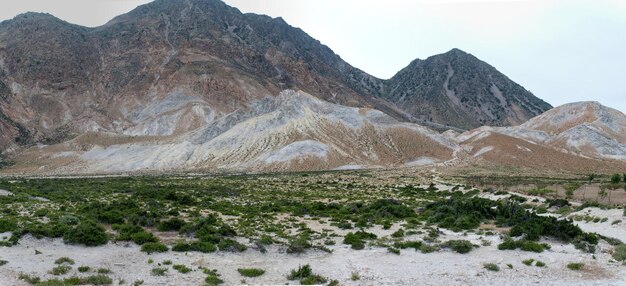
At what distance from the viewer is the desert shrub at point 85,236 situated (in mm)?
20891

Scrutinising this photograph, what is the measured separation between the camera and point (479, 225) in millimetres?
29141

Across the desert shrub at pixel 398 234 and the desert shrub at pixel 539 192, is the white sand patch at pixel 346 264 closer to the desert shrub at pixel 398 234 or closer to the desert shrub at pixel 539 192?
the desert shrub at pixel 398 234

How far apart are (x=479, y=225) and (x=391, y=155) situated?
8918cm

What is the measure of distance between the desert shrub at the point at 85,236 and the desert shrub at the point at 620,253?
22409 mm

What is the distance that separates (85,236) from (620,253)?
23.4 m

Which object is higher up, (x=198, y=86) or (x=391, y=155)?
(x=198, y=86)

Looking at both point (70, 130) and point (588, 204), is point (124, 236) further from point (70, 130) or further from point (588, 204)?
point (70, 130)

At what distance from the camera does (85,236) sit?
20969 millimetres

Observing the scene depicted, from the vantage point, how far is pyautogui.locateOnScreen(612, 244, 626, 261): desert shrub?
19958 mm

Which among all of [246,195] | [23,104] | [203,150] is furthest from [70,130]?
[246,195]

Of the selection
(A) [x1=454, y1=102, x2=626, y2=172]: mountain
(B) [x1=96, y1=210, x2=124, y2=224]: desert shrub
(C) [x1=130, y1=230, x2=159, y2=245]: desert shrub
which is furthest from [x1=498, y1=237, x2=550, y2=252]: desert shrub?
(A) [x1=454, y1=102, x2=626, y2=172]: mountain

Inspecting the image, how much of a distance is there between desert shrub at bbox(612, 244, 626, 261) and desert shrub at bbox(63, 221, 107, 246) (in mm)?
22409

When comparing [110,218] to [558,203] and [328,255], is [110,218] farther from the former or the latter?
[558,203]

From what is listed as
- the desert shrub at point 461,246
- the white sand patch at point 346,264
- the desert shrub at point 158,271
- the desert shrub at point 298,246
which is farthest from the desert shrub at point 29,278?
the desert shrub at point 461,246
